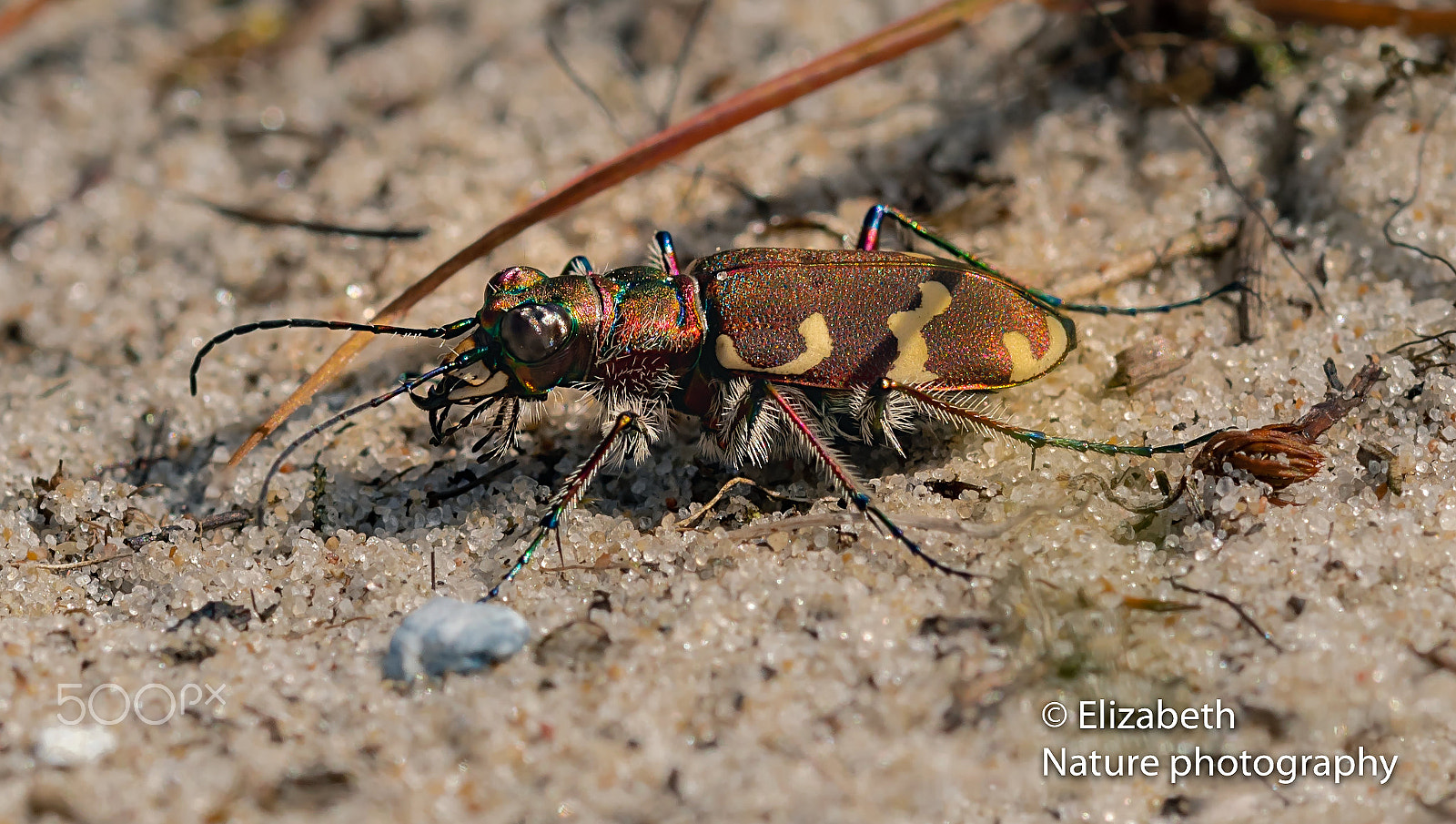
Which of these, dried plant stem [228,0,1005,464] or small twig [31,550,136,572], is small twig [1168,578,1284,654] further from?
small twig [31,550,136,572]

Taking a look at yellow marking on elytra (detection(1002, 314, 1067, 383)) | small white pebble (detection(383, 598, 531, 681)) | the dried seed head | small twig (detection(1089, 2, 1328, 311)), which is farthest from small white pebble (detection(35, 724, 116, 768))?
small twig (detection(1089, 2, 1328, 311))

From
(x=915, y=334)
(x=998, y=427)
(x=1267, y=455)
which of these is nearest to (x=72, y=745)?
(x=915, y=334)

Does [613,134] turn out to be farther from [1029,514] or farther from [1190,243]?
[1029,514]

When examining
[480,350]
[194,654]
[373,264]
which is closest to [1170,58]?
[480,350]

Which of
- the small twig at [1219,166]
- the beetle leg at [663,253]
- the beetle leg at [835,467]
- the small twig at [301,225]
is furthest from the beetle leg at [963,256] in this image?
the small twig at [301,225]

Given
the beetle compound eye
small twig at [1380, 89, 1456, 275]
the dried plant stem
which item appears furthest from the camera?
the dried plant stem

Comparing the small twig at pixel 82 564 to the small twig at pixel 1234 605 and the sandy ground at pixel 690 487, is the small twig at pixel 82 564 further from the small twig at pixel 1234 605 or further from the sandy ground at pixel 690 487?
the small twig at pixel 1234 605

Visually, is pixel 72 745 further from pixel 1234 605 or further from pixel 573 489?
pixel 1234 605

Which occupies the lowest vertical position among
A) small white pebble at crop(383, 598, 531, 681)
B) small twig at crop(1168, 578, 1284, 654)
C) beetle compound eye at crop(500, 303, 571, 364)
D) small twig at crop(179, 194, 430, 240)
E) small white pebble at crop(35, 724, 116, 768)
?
small twig at crop(1168, 578, 1284, 654)
